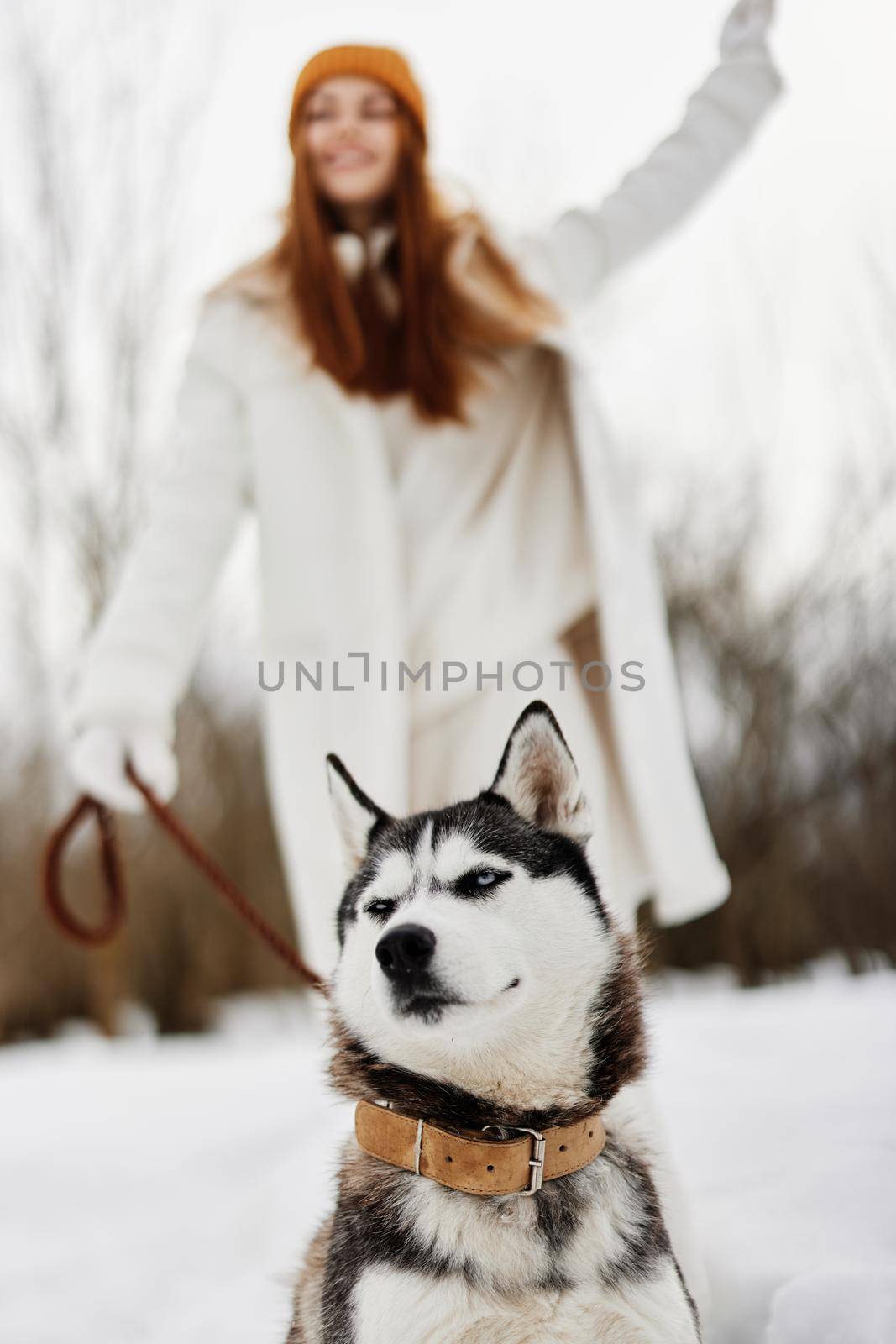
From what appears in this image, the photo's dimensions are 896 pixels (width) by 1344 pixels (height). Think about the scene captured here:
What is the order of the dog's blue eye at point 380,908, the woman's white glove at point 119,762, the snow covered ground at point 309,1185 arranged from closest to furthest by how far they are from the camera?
the dog's blue eye at point 380,908 → the snow covered ground at point 309,1185 → the woman's white glove at point 119,762

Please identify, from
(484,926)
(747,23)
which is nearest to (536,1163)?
(484,926)

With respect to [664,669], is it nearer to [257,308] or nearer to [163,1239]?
[257,308]

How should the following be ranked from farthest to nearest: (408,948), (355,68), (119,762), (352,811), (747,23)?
(747,23) → (355,68) → (119,762) → (352,811) → (408,948)

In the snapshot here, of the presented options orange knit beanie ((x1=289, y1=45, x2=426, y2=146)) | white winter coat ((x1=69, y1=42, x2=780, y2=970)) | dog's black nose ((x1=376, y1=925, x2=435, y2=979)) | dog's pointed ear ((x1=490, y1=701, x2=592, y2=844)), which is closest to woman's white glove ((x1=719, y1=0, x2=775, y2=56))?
white winter coat ((x1=69, y1=42, x2=780, y2=970))

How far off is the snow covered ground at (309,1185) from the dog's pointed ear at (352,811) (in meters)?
0.29

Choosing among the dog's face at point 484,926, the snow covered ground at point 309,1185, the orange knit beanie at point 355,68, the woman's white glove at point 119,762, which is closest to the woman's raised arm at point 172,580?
the woman's white glove at point 119,762

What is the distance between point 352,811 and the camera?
1.11 meters

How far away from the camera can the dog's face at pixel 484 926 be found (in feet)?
2.98

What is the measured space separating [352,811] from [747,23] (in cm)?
204

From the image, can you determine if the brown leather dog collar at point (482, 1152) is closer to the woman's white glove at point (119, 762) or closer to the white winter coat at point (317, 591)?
the white winter coat at point (317, 591)

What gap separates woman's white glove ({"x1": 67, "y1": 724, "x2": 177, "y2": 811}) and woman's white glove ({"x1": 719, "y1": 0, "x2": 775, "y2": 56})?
1.90 m

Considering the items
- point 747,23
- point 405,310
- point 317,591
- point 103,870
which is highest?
point 747,23

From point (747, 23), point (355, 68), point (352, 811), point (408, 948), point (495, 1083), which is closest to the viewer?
point (408, 948)

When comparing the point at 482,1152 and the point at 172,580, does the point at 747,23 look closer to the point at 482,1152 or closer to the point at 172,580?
the point at 172,580
